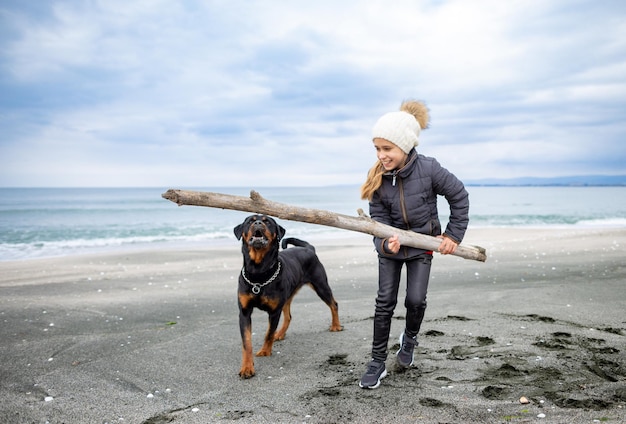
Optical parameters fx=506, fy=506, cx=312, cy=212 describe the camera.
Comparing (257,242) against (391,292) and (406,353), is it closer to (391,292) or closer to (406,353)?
(391,292)

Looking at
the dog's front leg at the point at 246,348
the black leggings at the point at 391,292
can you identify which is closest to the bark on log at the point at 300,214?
the black leggings at the point at 391,292

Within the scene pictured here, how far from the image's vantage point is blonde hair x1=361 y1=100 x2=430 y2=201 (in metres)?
4.29

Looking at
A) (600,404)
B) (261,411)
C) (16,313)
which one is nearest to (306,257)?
(261,411)

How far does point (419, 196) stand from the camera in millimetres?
4223

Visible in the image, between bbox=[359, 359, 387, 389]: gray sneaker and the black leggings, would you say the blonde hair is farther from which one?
bbox=[359, 359, 387, 389]: gray sneaker

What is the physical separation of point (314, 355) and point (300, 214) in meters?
1.81

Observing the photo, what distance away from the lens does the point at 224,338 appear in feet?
19.0

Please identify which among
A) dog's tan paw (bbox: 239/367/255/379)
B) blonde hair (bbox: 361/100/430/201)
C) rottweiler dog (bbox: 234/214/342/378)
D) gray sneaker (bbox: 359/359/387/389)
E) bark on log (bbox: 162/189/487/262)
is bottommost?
dog's tan paw (bbox: 239/367/255/379)

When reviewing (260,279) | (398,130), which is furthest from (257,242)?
(398,130)

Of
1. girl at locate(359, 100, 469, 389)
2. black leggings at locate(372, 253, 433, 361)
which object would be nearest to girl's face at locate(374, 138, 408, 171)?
girl at locate(359, 100, 469, 389)

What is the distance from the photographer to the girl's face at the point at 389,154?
4.14m

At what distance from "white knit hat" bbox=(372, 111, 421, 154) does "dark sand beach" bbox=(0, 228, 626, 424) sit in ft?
6.43

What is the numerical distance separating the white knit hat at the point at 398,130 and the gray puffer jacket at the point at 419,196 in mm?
151

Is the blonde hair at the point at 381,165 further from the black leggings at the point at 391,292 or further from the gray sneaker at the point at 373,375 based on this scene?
the gray sneaker at the point at 373,375
